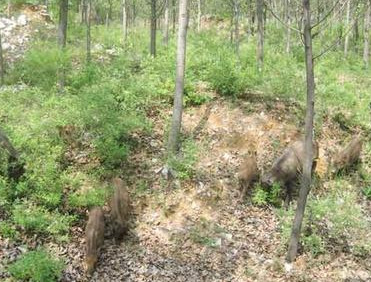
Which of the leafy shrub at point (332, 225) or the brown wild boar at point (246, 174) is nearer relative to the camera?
the leafy shrub at point (332, 225)

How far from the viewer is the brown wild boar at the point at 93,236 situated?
30.1ft

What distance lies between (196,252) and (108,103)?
493 cm

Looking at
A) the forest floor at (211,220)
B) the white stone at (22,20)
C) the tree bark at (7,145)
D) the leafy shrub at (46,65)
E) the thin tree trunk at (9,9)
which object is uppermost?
the thin tree trunk at (9,9)

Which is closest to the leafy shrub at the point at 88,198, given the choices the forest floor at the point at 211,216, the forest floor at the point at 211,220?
the forest floor at the point at 211,216

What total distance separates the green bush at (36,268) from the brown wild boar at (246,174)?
486 centimetres

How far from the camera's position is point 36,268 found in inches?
328

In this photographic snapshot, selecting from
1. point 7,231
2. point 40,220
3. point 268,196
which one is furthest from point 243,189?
point 7,231

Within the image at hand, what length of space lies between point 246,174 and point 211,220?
1575 mm

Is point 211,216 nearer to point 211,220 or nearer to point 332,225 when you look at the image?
point 211,220

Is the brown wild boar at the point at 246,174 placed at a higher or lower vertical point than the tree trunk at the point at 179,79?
lower

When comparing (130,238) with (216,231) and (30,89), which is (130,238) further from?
(30,89)

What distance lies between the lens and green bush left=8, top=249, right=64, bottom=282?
8.28 metres

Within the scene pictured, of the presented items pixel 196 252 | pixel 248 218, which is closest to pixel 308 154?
pixel 248 218

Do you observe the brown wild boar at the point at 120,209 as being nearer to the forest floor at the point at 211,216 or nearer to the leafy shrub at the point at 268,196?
the forest floor at the point at 211,216
